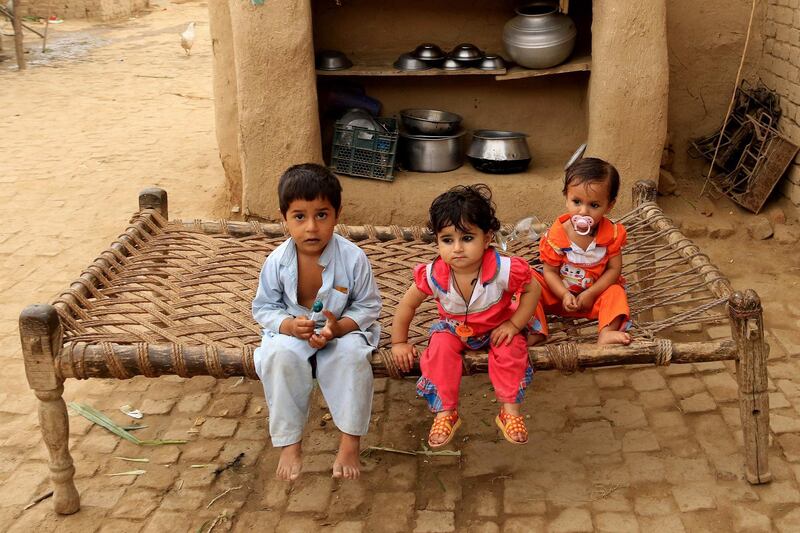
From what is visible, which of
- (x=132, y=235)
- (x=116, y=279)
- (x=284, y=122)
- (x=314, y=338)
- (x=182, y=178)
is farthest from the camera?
(x=182, y=178)

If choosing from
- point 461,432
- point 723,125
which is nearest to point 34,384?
point 461,432

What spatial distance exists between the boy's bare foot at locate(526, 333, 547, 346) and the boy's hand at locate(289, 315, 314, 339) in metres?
0.82

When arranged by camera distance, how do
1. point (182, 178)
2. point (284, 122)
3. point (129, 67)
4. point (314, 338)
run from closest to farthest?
1. point (314, 338)
2. point (284, 122)
3. point (182, 178)
4. point (129, 67)

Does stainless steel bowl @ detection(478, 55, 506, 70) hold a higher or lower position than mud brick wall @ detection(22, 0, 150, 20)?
higher

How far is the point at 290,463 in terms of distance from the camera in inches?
116

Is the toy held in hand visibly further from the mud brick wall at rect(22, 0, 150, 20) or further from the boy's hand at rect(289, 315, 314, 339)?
the mud brick wall at rect(22, 0, 150, 20)

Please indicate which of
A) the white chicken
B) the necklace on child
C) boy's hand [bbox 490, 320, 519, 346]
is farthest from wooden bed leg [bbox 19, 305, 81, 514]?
the white chicken

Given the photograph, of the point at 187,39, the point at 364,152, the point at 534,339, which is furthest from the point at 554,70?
the point at 187,39

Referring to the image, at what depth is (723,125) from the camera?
18.5 feet

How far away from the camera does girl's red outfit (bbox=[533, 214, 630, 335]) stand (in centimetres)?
334

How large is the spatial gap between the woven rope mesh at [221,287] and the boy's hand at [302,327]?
12.1 inches

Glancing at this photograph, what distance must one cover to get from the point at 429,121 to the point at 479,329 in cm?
302

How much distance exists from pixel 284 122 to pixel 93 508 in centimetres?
282

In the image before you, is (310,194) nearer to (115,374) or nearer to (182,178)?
(115,374)
